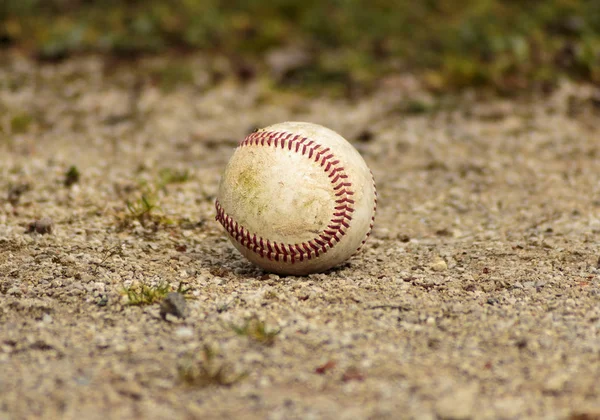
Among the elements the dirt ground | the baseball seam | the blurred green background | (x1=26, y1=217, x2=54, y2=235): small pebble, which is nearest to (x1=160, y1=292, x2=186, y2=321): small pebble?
the dirt ground

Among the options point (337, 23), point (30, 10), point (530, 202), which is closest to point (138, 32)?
point (30, 10)

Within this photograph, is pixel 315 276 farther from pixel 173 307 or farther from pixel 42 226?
pixel 42 226

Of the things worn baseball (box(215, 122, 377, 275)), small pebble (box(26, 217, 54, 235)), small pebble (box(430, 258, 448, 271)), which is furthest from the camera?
small pebble (box(26, 217, 54, 235))

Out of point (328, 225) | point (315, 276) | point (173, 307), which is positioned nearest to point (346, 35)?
point (315, 276)

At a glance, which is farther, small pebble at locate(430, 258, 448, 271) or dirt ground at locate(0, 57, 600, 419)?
small pebble at locate(430, 258, 448, 271)

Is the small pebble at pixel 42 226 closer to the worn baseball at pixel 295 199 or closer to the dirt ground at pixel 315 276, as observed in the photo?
the dirt ground at pixel 315 276

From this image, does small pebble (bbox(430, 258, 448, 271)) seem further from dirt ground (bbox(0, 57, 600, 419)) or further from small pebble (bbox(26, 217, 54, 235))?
small pebble (bbox(26, 217, 54, 235))
